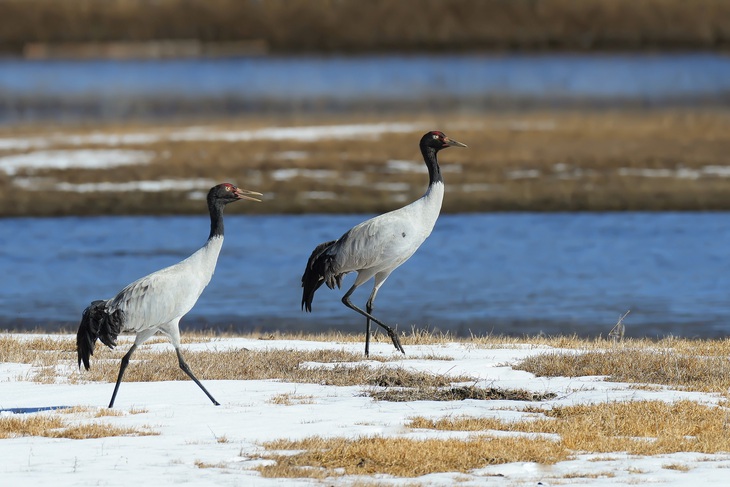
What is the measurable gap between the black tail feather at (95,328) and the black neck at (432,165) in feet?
13.0

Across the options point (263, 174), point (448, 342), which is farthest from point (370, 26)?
point (448, 342)

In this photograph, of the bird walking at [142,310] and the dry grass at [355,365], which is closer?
the bird walking at [142,310]

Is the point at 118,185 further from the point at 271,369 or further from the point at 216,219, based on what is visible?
the point at 216,219

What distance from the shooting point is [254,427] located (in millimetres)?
9438

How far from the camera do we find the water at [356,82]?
49534 mm

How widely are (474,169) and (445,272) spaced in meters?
9.88

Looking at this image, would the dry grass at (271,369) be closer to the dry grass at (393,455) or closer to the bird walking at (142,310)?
the bird walking at (142,310)

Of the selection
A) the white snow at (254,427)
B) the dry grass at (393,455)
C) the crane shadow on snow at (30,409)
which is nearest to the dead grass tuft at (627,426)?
the white snow at (254,427)

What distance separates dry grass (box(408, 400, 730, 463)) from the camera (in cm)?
890

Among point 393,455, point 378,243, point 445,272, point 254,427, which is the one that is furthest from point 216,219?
point 445,272

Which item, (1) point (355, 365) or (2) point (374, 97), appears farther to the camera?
(2) point (374, 97)

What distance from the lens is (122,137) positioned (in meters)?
36.8

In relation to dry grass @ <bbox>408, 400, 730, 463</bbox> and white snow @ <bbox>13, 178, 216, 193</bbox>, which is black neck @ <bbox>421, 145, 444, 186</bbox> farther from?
white snow @ <bbox>13, 178, 216, 193</bbox>

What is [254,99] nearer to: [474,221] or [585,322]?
[474,221]
